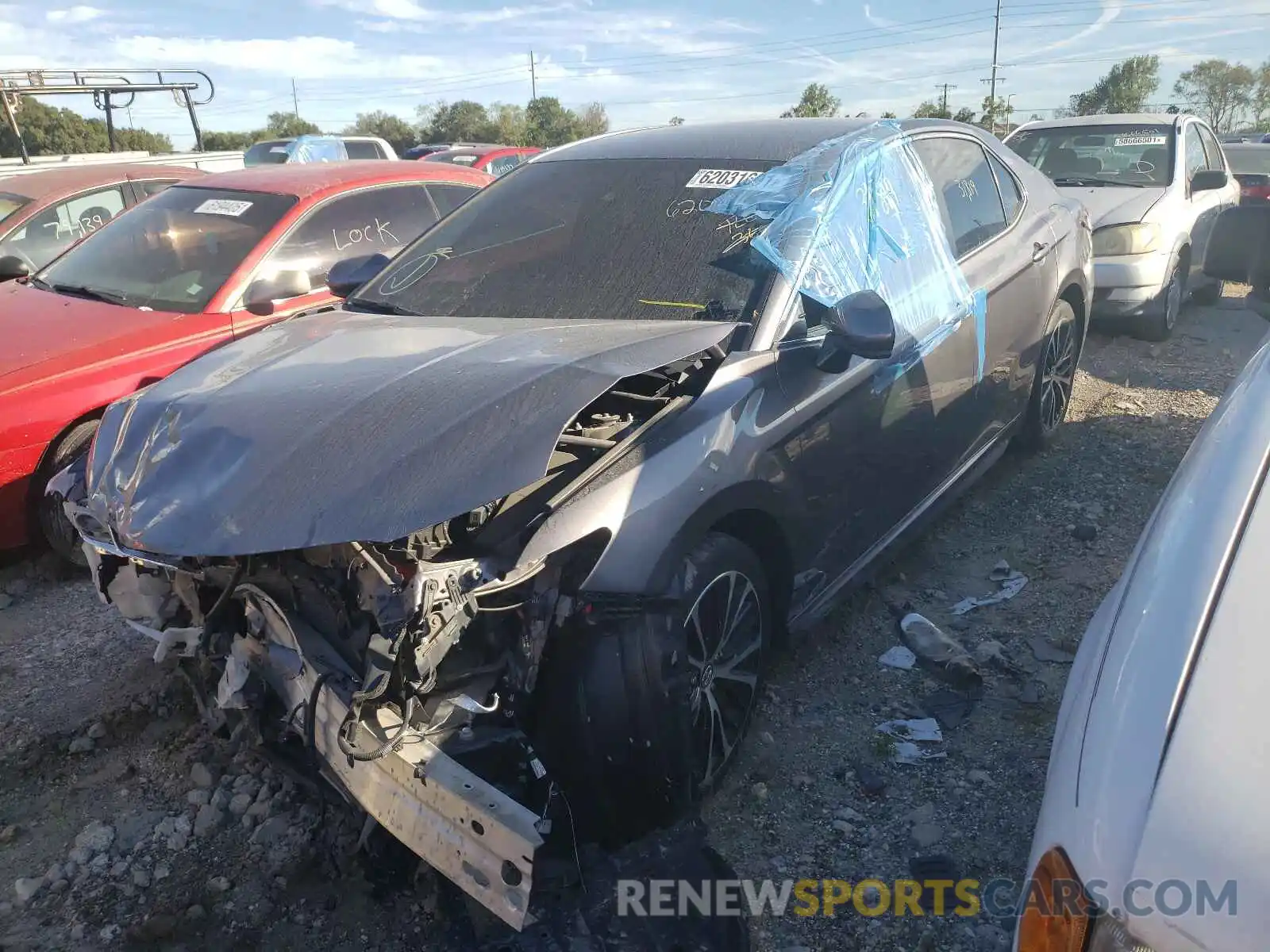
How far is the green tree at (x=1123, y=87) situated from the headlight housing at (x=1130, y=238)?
4673cm

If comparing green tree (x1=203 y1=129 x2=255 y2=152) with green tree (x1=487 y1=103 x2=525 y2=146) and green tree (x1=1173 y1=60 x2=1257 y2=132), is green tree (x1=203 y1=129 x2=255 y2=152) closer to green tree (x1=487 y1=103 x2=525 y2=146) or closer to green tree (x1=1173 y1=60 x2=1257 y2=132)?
green tree (x1=487 y1=103 x2=525 y2=146)

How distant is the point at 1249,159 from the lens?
551 inches

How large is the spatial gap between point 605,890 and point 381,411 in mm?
1295

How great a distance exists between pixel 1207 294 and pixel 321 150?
38.4 ft

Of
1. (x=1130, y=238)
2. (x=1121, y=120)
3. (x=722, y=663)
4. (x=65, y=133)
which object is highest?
(x=65, y=133)

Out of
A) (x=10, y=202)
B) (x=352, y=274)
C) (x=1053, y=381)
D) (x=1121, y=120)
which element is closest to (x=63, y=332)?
(x=352, y=274)

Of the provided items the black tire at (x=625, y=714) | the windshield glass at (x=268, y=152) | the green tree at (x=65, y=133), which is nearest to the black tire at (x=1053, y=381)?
the black tire at (x=625, y=714)

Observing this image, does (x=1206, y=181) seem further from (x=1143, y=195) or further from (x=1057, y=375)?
(x=1057, y=375)

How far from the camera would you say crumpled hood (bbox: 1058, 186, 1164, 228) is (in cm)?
678

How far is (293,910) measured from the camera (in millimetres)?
2316

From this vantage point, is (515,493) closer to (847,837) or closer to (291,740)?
(291,740)

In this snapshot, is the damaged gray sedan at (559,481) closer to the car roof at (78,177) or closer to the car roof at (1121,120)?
the car roof at (78,177)

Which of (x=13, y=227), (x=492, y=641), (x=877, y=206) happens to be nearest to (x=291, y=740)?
(x=492, y=641)

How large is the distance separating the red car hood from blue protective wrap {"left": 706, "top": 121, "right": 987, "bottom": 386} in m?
2.84
